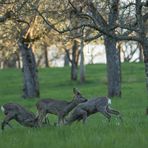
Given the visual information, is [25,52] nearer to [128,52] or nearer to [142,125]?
[142,125]

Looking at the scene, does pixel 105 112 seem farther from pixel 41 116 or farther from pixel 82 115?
pixel 41 116

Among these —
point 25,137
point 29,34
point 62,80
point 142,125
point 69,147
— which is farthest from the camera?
point 62,80

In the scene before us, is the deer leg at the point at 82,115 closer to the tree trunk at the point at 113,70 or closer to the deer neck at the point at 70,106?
the deer neck at the point at 70,106

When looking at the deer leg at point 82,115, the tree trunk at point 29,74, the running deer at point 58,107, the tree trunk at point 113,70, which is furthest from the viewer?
the tree trunk at point 29,74

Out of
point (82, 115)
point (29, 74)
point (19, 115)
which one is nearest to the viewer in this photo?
point (19, 115)

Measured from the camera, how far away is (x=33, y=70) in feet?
127

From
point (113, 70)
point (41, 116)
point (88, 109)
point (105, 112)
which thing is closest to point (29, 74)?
point (113, 70)

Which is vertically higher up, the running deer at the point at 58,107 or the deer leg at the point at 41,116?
the running deer at the point at 58,107

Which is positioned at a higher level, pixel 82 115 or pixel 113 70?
pixel 113 70

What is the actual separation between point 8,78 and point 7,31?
70.3ft

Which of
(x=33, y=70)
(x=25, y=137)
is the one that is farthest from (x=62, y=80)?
(x=25, y=137)

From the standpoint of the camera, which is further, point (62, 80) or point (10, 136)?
point (62, 80)

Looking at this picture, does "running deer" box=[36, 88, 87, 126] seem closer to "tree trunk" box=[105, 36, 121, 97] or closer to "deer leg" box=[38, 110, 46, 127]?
"deer leg" box=[38, 110, 46, 127]

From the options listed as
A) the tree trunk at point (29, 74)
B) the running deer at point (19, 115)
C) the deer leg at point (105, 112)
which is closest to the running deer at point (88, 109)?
the deer leg at point (105, 112)
